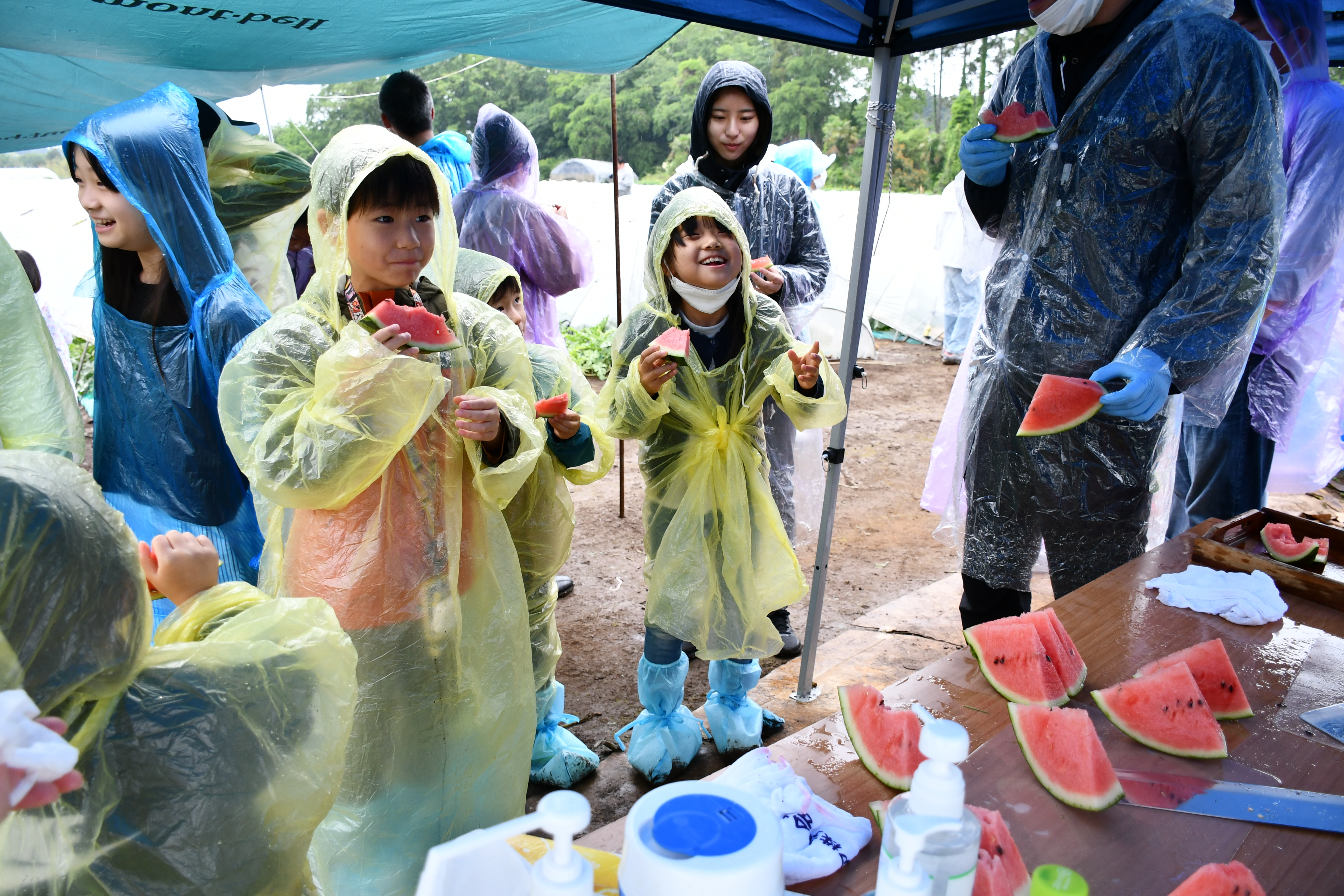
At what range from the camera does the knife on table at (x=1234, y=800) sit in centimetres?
124

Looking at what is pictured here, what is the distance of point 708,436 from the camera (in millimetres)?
2693

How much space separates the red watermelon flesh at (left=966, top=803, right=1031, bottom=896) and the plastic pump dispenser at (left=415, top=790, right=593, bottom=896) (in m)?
0.56

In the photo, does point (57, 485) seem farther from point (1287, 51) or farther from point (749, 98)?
point (1287, 51)

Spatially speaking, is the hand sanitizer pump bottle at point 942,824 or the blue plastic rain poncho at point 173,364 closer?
the hand sanitizer pump bottle at point 942,824

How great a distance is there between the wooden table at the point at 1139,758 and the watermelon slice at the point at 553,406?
1.03 metres

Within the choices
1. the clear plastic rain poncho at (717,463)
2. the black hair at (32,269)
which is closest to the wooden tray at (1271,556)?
the clear plastic rain poncho at (717,463)

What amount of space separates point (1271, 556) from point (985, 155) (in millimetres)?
1275

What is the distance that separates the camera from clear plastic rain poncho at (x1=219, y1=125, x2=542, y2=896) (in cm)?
172

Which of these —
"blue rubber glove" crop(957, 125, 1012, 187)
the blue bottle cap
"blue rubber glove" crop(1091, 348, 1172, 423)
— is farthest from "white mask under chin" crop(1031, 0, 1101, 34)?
the blue bottle cap

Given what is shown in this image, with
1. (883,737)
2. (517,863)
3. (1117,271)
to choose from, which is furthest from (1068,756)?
(1117,271)

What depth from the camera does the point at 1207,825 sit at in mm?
1234

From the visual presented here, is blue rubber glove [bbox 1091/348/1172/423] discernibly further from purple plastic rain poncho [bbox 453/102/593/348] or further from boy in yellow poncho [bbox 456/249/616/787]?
purple plastic rain poncho [bbox 453/102/593/348]

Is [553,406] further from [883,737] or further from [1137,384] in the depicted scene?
[1137,384]

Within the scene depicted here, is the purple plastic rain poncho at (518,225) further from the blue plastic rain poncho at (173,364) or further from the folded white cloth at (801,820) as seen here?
the folded white cloth at (801,820)
